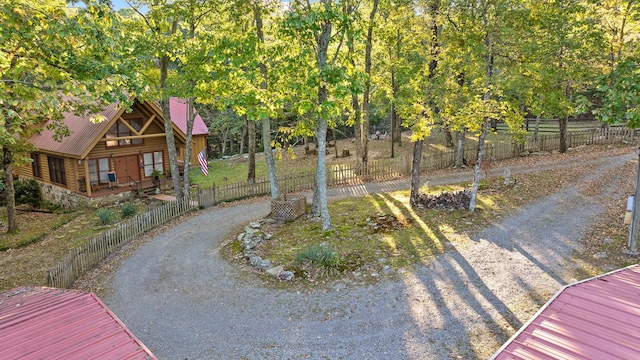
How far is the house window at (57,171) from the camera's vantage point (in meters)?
25.4

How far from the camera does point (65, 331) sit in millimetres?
6051

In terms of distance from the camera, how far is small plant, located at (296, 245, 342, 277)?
11906 millimetres

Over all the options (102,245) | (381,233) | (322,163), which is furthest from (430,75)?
(102,245)

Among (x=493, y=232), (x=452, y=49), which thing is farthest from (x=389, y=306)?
(x=452, y=49)

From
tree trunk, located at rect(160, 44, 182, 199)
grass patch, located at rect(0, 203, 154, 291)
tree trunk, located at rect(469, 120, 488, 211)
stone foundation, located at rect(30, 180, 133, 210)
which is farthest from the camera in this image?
stone foundation, located at rect(30, 180, 133, 210)

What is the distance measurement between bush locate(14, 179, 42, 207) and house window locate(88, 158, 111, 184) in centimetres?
519

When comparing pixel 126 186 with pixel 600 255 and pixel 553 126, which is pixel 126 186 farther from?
pixel 553 126

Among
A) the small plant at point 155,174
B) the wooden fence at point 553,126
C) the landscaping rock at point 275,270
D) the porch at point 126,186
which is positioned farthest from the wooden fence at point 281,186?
the wooden fence at point 553,126

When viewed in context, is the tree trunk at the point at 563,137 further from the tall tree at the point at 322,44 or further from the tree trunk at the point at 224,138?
the tree trunk at the point at 224,138

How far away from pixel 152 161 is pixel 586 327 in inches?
1113

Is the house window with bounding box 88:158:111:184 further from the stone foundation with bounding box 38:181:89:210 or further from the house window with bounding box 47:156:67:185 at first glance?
the house window with bounding box 47:156:67:185

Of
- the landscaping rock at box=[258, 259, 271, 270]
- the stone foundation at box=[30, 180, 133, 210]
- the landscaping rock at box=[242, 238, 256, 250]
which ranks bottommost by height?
the landscaping rock at box=[258, 259, 271, 270]

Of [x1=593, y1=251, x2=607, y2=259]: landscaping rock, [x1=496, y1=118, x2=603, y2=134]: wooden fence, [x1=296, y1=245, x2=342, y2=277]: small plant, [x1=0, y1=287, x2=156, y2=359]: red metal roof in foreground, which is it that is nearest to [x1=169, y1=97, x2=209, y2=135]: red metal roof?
[x1=296, y1=245, x2=342, y2=277]: small plant

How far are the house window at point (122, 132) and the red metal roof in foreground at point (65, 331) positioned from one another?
20.1 metres
